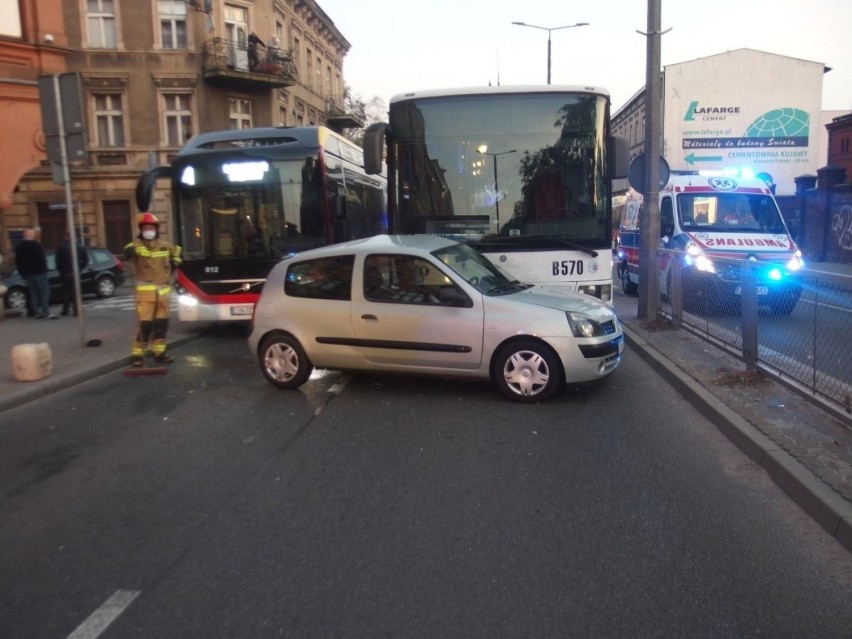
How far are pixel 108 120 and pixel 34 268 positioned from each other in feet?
57.8

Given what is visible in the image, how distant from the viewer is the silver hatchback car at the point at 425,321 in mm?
7027

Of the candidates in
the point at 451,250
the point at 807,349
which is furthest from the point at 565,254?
the point at 807,349

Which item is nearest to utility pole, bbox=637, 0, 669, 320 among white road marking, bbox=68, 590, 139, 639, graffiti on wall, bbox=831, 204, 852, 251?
white road marking, bbox=68, 590, 139, 639

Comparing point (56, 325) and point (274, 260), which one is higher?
point (274, 260)

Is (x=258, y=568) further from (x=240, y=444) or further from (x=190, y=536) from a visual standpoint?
(x=240, y=444)

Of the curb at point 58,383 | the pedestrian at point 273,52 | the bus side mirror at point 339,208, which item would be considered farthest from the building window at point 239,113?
the curb at point 58,383

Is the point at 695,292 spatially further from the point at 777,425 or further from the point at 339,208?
the point at 339,208

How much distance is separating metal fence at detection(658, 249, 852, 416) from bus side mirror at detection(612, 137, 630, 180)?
1.61 meters

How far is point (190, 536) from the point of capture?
4.26 metres

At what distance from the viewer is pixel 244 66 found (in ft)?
99.1

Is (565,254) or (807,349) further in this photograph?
(565,254)

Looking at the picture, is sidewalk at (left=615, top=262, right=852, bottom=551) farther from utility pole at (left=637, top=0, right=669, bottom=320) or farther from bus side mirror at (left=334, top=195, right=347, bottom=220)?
bus side mirror at (left=334, top=195, right=347, bottom=220)

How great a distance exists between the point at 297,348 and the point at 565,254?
129 inches

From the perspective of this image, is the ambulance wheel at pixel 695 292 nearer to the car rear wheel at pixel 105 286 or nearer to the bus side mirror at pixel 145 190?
the bus side mirror at pixel 145 190
